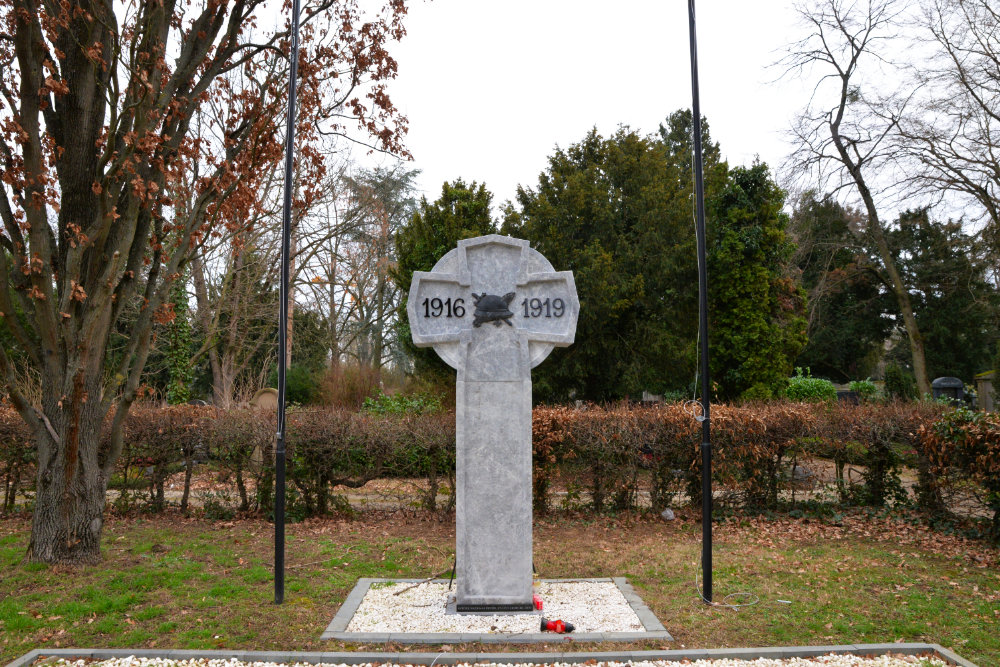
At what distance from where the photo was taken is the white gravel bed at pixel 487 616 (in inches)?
196

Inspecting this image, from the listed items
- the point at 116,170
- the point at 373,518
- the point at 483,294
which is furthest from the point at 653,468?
the point at 116,170

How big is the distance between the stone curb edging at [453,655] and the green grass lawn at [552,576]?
0.19 m

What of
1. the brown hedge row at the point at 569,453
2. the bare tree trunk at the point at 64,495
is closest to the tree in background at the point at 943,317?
the brown hedge row at the point at 569,453

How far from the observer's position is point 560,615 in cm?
522

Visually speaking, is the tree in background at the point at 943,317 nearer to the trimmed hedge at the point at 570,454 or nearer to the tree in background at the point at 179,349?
the trimmed hedge at the point at 570,454

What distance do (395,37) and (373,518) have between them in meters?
6.48

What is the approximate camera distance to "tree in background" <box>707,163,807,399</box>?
55.3 feet

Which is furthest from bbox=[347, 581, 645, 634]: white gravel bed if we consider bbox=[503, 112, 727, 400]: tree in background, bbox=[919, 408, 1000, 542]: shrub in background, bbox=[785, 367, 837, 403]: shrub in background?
bbox=[785, 367, 837, 403]: shrub in background

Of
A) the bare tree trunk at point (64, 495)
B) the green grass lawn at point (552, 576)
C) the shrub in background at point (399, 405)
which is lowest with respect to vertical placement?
the green grass lawn at point (552, 576)

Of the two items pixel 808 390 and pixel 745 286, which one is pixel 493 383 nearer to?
pixel 745 286

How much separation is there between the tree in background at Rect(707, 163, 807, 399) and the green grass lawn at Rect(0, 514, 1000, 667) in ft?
28.5

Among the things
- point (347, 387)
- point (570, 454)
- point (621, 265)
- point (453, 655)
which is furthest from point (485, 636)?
point (347, 387)

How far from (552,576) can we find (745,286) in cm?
1278

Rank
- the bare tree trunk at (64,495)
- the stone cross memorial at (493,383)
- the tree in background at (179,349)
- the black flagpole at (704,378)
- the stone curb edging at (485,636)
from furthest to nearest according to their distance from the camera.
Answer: the tree in background at (179,349)
the bare tree trunk at (64,495)
the black flagpole at (704,378)
the stone cross memorial at (493,383)
the stone curb edging at (485,636)
